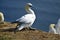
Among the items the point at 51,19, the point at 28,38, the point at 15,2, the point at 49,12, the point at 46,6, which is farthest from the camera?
the point at 15,2

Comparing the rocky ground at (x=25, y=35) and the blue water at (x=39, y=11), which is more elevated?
the blue water at (x=39, y=11)

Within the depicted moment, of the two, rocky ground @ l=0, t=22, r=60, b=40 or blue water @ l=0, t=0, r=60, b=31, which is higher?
blue water @ l=0, t=0, r=60, b=31

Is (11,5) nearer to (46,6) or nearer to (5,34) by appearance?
(46,6)

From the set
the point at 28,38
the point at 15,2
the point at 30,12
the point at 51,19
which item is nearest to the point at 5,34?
the point at 28,38

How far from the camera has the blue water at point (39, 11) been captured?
33200mm

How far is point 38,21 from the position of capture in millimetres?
32969

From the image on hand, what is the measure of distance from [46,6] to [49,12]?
10.2 ft

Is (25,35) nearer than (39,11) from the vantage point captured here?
Yes

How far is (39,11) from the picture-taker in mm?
36719

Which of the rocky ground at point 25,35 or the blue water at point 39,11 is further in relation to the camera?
the blue water at point 39,11

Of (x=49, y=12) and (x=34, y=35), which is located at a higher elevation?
(x=49, y=12)

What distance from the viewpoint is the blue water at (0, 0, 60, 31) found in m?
33.2

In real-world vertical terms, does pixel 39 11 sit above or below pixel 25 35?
above

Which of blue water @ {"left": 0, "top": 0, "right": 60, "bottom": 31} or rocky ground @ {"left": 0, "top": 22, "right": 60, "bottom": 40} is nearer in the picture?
rocky ground @ {"left": 0, "top": 22, "right": 60, "bottom": 40}
